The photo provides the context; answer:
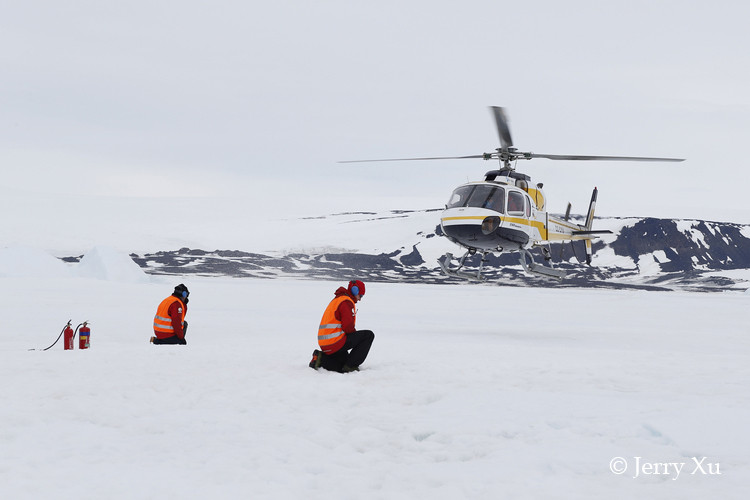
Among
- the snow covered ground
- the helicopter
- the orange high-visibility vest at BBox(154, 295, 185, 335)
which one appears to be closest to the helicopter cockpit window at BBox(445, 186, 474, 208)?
the helicopter

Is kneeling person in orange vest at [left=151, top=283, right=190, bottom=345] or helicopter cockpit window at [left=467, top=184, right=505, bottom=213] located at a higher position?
helicopter cockpit window at [left=467, top=184, right=505, bottom=213]

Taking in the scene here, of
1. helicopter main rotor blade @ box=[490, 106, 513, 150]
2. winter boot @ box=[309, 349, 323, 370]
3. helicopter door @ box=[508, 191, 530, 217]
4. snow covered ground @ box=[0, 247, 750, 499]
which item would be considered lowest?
snow covered ground @ box=[0, 247, 750, 499]

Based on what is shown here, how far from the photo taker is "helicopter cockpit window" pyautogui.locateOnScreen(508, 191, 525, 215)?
15828mm

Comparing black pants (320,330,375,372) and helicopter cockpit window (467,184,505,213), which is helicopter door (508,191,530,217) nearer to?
helicopter cockpit window (467,184,505,213)

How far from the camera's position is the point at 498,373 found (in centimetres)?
862

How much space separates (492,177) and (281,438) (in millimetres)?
11638

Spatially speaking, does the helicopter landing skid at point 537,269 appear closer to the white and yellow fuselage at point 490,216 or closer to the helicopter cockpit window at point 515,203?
the white and yellow fuselage at point 490,216

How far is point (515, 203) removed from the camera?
52.3ft

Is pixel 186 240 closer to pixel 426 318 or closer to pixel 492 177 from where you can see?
pixel 426 318

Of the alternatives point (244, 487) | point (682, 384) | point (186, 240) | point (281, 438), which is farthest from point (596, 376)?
point (186, 240)

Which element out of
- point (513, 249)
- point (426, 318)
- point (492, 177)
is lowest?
point (426, 318)

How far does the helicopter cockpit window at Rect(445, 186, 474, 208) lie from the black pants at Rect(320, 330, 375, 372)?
25.1 ft

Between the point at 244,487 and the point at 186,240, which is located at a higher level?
the point at 186,240

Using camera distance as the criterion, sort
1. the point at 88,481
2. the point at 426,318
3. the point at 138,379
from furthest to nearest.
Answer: the point at 426,318
the point at 138,379
the point at 88,481
